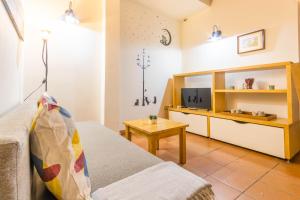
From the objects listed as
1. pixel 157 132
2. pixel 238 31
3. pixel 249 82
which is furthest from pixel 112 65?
pixel 238 31

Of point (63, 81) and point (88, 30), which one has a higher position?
point (88, 30)

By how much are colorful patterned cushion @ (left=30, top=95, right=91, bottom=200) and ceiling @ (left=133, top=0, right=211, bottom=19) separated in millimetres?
3517

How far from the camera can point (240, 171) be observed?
1.82 m

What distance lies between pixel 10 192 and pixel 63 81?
8.07 feet

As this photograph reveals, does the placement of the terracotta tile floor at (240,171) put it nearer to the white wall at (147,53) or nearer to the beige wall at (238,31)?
the white wall at (147,53)

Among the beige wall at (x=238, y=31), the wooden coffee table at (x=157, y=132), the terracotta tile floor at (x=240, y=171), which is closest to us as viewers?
the terracotta tile floor at (x=240, y=171)

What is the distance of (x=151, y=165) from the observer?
100 centimetres

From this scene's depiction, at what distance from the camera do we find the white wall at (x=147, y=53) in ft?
10.8

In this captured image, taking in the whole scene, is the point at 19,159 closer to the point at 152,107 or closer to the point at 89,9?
the point at 89,9

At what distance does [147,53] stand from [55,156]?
3290 mm

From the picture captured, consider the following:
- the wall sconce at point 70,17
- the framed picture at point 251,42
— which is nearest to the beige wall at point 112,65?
the wall sconce at point 70,17

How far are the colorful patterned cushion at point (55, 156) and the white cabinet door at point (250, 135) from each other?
95.7 inches

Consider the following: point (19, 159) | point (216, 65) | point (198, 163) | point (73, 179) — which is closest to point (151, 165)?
point (73, 179)

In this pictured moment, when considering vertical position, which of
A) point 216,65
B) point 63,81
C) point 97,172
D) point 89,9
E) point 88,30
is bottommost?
point 97,172
